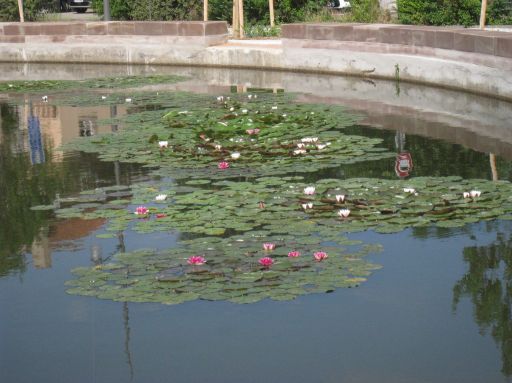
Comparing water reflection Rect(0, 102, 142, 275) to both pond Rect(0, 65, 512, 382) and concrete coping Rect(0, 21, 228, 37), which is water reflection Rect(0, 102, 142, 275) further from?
concrete coping Rect(0, 21, 228, 37)

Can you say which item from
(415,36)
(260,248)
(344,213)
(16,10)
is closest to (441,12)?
(415,36)

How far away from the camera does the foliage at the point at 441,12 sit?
2639cm

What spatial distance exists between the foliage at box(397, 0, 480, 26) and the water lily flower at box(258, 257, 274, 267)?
708 inches

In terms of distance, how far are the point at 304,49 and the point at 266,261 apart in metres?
15.8

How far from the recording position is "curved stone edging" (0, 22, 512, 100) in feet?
63.6

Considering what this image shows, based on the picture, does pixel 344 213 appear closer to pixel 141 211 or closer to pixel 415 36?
pixel 141 211

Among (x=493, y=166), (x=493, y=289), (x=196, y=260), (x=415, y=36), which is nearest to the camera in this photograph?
(x=493, y=289)

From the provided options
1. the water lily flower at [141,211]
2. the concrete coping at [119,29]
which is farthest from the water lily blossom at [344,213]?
the concrete coping at [119,29]

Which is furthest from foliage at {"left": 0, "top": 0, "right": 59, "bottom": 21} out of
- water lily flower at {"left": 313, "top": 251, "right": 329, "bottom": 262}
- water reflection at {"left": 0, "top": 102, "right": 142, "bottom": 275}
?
water lily flower at {"left": 313, "top": 251, "right": 329, "bottom": 262}

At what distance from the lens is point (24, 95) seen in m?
22.2

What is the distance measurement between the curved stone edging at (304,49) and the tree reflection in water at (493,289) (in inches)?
342

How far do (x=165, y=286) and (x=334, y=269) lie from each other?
1.39 meters

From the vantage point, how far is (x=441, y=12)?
26625mm

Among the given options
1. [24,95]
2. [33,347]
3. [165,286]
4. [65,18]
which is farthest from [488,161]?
[65,18]
